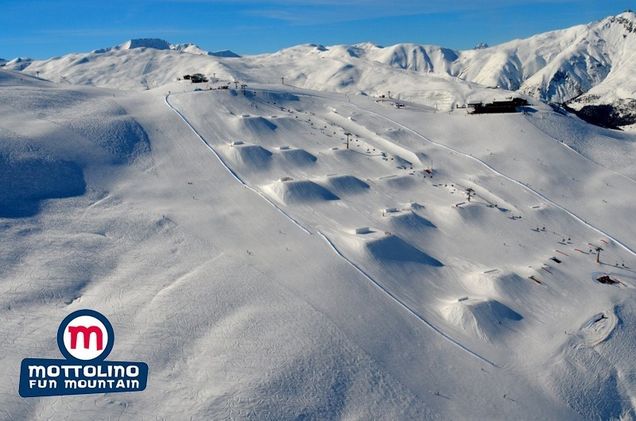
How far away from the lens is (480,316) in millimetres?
30500

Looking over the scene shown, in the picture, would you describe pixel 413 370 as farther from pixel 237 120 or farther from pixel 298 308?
pixel 237 120

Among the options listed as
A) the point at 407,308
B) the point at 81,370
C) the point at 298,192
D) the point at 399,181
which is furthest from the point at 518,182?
the point at 81,370

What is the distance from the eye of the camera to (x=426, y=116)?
226ft

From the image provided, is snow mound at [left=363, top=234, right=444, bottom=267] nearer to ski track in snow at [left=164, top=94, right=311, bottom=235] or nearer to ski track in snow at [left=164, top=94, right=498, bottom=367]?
ski track in snow at [left=164, top=94, right=498, bottom=367]

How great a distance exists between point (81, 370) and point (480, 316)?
22.7m

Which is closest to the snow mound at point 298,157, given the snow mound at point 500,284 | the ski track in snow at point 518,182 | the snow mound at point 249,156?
the snow mound at point 249,156

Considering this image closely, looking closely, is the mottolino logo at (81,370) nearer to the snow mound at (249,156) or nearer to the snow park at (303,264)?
the snow park at (303,264)

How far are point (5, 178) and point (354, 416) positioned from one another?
115ft

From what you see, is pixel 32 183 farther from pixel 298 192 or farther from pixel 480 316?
pixel 480 316

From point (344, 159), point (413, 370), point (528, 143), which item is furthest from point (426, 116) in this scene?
point (413, 370)

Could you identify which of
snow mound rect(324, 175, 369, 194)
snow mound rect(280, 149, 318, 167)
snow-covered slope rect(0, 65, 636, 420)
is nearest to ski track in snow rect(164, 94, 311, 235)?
snow-covered slope rect(0, 65, 636, 420)

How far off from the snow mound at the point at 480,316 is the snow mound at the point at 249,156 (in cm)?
2546

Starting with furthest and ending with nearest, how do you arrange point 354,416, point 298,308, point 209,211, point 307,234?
1. point 209,211
2. point 307,234
3. point 298,308
4. point 354,416

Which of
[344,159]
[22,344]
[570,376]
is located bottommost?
[570,376]
